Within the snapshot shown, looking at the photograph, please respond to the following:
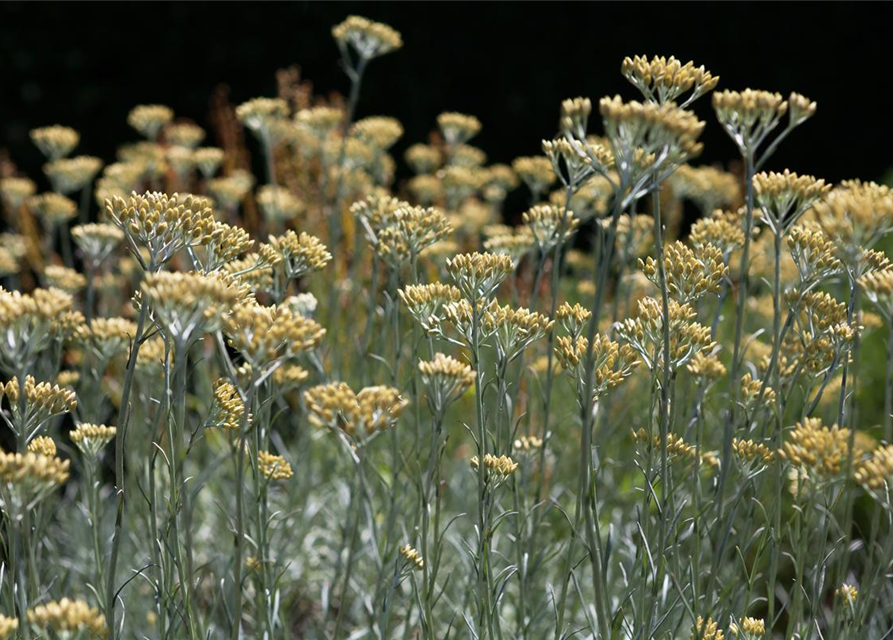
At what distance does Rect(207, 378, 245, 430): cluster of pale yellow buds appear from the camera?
1696 mm

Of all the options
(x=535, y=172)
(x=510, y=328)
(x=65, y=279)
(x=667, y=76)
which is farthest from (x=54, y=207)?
(x=667, y=76)

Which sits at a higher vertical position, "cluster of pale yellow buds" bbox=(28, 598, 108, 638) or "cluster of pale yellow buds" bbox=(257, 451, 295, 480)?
"cluster of pale yellow buds" bbox=(257, 451, 295, 480)

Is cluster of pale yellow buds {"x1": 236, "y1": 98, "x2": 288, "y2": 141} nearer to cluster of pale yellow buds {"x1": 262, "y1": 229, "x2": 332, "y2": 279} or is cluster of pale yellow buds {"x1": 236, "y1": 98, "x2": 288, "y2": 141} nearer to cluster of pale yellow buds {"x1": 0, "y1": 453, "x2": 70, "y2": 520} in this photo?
cluster of pale yellow buds {"x1": 262, "y1": 229, "x2": 332, "y2": 279}

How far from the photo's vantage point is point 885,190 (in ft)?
5.43

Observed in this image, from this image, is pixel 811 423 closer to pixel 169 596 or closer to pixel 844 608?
pixel 844 608

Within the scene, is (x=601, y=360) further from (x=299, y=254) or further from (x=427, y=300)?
(x=299, y=254)

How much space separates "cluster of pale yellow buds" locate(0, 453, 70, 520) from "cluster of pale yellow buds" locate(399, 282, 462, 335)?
70 centimetres

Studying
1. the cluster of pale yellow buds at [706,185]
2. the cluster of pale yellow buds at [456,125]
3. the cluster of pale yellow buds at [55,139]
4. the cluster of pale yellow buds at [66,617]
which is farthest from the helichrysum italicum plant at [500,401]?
the cluster of pale yellow buds at [55,139]

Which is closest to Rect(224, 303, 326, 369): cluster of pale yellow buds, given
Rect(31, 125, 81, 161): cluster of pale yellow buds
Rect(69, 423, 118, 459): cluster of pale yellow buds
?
Rect(69, 423, 118, 459): cluster of pale yellow buds

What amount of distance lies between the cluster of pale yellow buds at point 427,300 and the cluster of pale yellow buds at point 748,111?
22.7 inches

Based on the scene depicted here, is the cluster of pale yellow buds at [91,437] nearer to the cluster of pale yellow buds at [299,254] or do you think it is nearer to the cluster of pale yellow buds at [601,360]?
the cluster of pale yellow buds at [299,254]

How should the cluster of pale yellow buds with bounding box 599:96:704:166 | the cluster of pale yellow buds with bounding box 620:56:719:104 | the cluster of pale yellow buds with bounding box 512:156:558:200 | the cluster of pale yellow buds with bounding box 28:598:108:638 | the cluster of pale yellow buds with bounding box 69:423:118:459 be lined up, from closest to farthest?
the cluster of pale yellow buds with bounding box 28:598:108:638, the cluster of pale yellow buds with bounding box 599:96:704:166, the cluster of pale yellow buds with bounding box 620:56:719:104, the cluster of pale yellow buds with bounding box 69:423:118:459, the cluster of pale yellow buds with bounding box 512:156:558:200

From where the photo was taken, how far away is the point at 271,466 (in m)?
1.94

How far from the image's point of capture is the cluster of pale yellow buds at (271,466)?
6.15 feet
